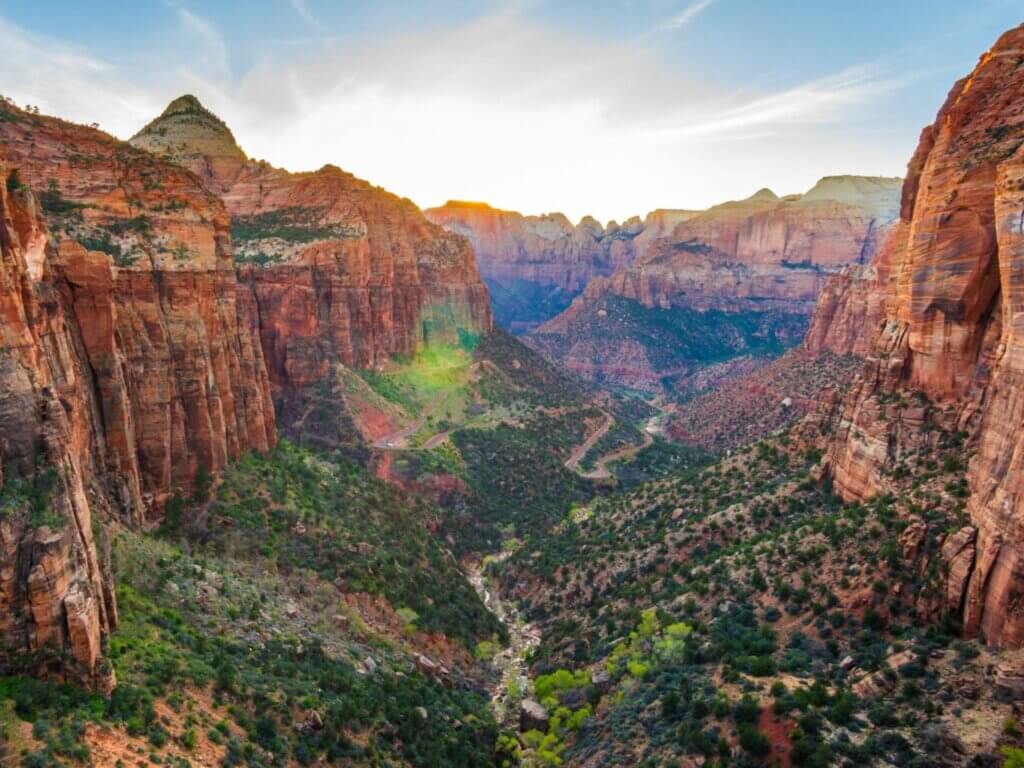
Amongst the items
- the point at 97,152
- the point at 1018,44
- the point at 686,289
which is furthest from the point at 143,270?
the point at 686,289

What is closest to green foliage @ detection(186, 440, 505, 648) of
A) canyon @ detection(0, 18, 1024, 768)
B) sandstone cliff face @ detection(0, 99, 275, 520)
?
canyon @ detection(0, 18, 1024, 768)

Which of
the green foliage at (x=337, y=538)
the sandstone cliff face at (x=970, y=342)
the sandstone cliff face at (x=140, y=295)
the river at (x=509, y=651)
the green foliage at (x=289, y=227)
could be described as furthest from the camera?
the green foliage at (x=289, y=227)

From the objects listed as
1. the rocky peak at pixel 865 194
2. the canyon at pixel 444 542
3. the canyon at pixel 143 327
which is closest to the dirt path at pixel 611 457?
the canyon at pixel 444 542

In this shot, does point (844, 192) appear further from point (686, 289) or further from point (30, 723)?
point (30, 723)

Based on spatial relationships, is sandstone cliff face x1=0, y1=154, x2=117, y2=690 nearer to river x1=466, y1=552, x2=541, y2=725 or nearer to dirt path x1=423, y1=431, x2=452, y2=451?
river x1=466, y1=552, x2=541, y2=725

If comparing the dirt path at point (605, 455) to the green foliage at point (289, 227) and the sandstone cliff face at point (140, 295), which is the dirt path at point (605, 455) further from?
the sandstone cliff face at point (140, 295)

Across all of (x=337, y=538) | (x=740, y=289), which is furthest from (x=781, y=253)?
(x=337, y=538)

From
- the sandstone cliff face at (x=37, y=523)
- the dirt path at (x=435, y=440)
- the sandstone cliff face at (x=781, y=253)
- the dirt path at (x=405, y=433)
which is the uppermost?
the sandstone cliff face at (x=781, y=253)
